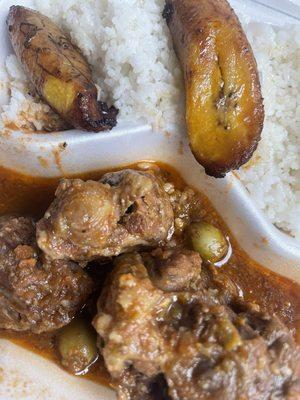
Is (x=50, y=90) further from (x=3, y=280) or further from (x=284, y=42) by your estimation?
(x=284, y=42)

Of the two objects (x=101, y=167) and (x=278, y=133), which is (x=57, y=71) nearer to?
(x=101, y=167)

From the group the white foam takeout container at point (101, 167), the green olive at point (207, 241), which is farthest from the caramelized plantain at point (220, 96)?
the green olive at point (207, 241)

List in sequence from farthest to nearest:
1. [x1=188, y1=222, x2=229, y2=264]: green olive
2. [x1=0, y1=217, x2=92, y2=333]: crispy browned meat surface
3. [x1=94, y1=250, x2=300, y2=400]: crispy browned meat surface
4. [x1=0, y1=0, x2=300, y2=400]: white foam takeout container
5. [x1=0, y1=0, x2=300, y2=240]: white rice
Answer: [x1=0, y1=0, x2=300, y2=240]: white rice
[x1=188, y1=222, x2=229, y2=264]: green olive
[x1=0, y1=0, x2=300, y2=400]: white foam takeout container
[x1=0, y1=217, x2=92, y2=333]: crispy browned meat surface
[x1=94, y1=250, x2=300, y2=400]: crispy browned meat surface

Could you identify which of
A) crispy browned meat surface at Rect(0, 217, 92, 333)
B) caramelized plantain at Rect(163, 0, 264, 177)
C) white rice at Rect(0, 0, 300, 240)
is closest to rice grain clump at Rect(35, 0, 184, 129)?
white rice at Rect(0, 0, 300, 240)

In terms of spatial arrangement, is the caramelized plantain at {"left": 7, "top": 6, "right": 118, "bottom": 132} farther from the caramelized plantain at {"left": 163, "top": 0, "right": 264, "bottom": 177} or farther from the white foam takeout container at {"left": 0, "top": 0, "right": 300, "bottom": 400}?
the caramelized plantain at {"left": 163, "top": 0, "right": 264, "bottom": 177}

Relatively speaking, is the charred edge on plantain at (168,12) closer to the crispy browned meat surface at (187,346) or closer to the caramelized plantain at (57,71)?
the caramelized plantain at (57,71)

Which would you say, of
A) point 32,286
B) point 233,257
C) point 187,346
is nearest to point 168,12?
point 233,257

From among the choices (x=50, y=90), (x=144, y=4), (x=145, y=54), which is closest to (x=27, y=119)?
(x=50, y=90)
